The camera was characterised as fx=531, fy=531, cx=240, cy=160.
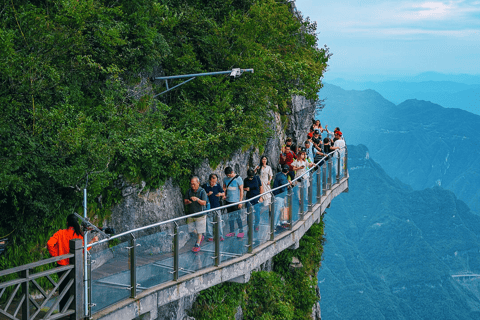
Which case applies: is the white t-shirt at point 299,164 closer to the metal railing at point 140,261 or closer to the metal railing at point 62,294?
the metal railing at point 140,261

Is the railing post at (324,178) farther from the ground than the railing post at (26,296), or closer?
closer

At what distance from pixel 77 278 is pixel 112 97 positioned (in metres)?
5.82

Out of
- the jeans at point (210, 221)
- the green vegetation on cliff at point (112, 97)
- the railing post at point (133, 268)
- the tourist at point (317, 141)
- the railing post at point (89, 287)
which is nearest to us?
the railing post at point (89, 287)

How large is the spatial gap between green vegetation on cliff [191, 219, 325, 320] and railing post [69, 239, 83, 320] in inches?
250

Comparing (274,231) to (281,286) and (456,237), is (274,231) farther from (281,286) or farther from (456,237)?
(456,237)

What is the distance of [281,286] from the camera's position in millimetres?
17328

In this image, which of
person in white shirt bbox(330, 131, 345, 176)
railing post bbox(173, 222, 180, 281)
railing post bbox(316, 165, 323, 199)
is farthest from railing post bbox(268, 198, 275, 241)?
person in white shirt bbox(330, 131, 345, 176)

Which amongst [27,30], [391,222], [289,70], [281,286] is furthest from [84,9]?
[391,222]

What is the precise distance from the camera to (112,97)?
12008 mm

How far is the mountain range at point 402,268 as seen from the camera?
478 ft

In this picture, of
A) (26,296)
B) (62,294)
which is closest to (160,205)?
(62,294)

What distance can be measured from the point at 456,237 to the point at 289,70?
19051cm

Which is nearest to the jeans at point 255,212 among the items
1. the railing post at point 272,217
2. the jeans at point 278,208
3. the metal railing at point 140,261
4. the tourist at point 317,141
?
the metal railing at point 140,261

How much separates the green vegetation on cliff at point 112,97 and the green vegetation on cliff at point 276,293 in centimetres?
343
